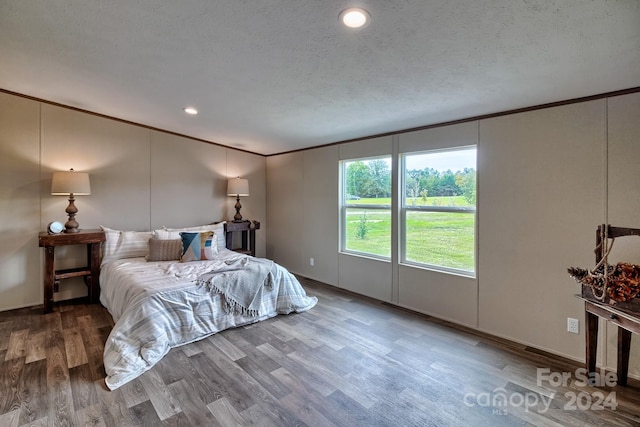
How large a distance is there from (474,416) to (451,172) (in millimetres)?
2319

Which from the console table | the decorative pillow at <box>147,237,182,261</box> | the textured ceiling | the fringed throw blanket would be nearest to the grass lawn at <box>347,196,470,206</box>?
the textured ceiling

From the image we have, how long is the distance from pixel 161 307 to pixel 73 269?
2.16 metres

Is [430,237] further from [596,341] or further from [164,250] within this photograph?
[164,250]

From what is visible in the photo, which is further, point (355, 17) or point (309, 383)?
point (309, 383)

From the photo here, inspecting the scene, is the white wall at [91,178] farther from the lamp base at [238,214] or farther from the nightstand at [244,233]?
the nightstand at [244,233]

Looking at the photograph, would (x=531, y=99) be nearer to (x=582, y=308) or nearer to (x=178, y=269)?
(x=582, y=308)

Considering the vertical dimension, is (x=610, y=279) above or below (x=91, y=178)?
below

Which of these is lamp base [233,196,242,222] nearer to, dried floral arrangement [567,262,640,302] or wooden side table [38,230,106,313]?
wooden side table [38,230,106,313]

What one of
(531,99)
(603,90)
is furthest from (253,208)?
(603,90)

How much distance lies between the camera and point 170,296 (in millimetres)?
2682

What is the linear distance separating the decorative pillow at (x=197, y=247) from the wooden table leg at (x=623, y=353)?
158 inches

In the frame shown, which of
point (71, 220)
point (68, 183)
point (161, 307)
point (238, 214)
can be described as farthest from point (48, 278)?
point (238, 214)

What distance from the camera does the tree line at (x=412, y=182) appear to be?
317 cm

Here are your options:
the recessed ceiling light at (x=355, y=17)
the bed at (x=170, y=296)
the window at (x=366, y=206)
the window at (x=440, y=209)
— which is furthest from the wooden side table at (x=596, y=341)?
the bed at (x=170, y=296)
